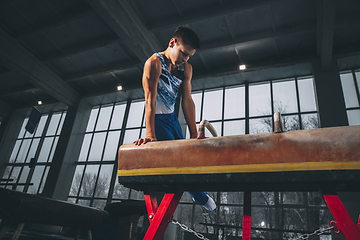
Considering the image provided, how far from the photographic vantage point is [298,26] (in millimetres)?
6758

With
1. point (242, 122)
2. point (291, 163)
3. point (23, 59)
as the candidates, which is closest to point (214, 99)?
point (242, 122)

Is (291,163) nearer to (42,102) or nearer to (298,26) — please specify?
(298,26)

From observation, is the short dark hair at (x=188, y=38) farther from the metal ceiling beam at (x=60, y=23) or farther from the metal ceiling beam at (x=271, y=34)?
the metal ceiling beam at (x=60, y=23)

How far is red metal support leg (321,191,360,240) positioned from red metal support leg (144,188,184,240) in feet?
2.78

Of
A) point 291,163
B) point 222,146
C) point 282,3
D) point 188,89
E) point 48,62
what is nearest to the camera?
point 291,163

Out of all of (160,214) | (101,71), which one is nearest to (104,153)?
(101,71)

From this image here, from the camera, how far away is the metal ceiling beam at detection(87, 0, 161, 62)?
610 centimetres

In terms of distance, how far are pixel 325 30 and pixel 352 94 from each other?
2579 mm

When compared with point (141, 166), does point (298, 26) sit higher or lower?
higher

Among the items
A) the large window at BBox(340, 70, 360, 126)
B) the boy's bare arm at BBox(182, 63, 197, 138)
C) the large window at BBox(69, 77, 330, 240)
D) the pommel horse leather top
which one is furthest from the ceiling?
the pommel horse leather top

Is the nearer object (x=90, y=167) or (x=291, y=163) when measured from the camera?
(x=291, y=163)

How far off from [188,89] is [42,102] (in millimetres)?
12011

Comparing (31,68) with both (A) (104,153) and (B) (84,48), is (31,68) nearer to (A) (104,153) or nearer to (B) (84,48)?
(B) (84,48)

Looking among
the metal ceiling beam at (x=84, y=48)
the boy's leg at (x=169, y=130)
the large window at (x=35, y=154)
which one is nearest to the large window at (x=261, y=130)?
the metal ceiling beam at (x=84, y=48)
